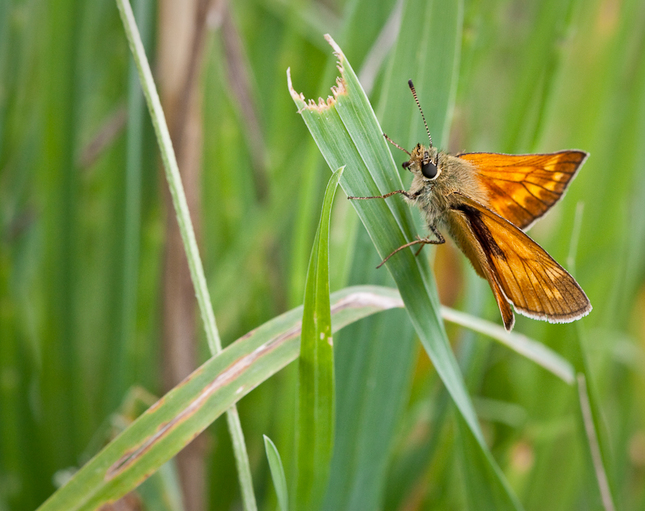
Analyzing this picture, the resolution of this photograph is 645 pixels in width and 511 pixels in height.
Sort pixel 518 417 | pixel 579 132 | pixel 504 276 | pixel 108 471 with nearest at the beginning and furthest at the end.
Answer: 1. pixel 108 471
2. pixel 504 276
3. pixel 518 417
4. pixel 579 132

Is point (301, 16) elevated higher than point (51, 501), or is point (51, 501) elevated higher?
point (301, 16)

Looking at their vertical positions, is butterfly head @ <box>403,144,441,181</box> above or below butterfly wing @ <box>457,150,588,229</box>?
above

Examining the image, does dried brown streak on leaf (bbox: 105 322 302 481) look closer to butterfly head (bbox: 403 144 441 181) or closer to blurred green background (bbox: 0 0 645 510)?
blurred green background (bbox: 0 0 645 510)

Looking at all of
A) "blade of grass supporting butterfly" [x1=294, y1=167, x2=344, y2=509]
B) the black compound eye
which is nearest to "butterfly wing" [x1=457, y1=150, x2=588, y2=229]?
the black compound eye

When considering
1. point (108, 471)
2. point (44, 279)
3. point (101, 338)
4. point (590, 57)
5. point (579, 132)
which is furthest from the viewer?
point (590, 57)

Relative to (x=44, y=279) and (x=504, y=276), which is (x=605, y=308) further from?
(x=44, y=279)

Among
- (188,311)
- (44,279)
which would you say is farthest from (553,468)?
(44,279)

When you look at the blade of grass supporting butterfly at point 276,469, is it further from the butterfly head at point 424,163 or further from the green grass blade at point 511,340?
the butterfly head at point 424,163
